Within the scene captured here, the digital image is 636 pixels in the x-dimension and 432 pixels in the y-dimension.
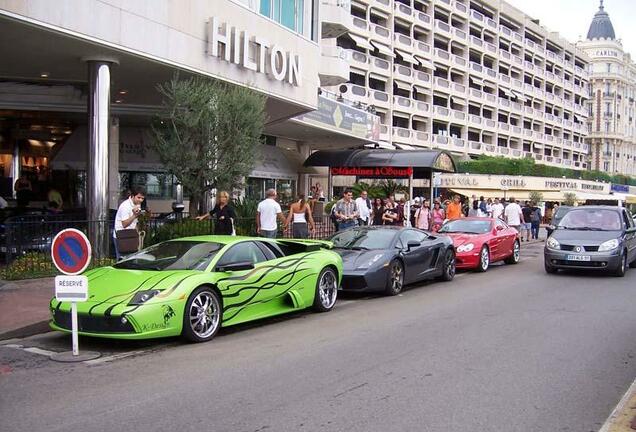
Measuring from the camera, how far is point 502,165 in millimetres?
54375

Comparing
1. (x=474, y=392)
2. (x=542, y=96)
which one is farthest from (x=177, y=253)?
(x=542, y=96)

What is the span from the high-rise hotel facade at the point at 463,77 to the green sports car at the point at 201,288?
104 ft

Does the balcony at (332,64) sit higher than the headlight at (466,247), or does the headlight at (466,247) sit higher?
the balcony at (332,64)

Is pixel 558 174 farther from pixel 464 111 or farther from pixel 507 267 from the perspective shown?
pixel 507 267

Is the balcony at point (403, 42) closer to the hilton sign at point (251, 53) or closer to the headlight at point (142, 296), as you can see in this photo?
the hilton sign at point (251, 53)

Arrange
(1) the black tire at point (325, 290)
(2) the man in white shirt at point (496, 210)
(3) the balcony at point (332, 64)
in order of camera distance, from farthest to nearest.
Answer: (3) the balcony at point (332, 64)
(2) the man in white shirt at point (496, 210)
(1) the black tire at point (325, 290)

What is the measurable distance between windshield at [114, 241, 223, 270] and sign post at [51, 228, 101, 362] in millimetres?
1033

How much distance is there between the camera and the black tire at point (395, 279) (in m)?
11.7

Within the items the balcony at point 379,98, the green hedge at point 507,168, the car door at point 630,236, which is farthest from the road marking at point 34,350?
the green hedge at point 507,168

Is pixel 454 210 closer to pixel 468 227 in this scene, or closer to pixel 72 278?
pixel 468 227

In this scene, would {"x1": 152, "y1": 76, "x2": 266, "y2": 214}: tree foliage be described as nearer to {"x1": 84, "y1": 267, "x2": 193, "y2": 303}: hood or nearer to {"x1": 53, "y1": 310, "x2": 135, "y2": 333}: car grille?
{"x1": 84, "y1": 267, "x2": 193, "y2": 303}: hood

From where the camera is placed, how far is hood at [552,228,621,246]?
47.2 ft

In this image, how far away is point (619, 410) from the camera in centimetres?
516

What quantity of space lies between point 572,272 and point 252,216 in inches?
328
